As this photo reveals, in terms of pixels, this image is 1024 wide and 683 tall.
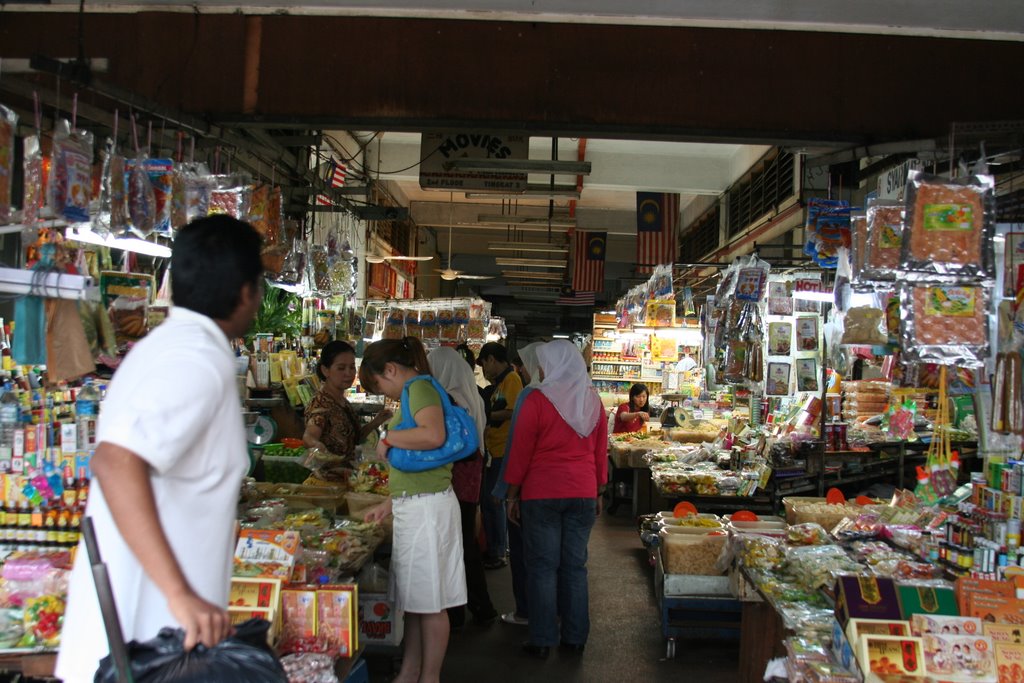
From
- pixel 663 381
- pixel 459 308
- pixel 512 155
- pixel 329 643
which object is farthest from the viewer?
pixel 663 381

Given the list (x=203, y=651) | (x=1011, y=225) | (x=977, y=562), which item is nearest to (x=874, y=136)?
(x=1011, y=225)

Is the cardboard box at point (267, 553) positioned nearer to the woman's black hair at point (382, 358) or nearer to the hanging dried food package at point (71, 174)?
the woman's black hair at point (382, 358)

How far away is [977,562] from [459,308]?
307 inches

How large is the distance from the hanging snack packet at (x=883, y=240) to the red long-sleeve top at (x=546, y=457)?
6.94ft

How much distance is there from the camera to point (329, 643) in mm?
3486

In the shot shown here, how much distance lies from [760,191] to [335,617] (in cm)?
842

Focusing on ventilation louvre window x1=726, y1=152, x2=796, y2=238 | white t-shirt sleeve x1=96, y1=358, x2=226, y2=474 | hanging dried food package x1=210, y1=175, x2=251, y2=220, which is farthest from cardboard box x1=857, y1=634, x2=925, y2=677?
ventilation louvre window x1=726, y1=152, x2=796, y2=238

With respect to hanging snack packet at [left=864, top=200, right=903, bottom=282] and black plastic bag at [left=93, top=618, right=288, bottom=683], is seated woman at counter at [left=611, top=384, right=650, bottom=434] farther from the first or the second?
black plastic bag at [left=93, top=618, right=288, bottom=683]

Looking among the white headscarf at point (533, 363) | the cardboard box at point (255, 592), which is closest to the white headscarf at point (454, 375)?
the white headscarf at point (533, 363)

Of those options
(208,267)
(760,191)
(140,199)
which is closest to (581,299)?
(760,191)

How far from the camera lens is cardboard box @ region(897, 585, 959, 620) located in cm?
351

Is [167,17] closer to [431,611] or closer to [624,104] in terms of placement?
[624,104]

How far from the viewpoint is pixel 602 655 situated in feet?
18.3

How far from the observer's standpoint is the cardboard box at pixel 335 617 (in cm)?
350
